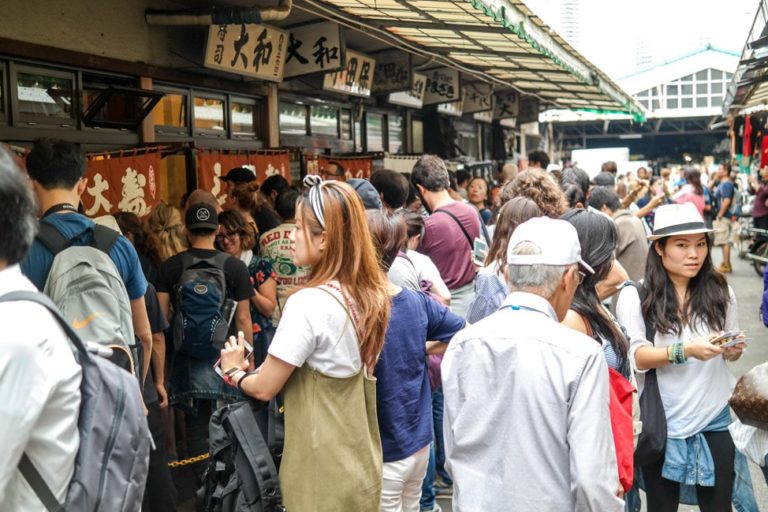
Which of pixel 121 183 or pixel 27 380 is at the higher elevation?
pixel 121 183

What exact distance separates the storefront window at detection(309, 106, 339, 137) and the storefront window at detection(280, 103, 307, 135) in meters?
0.23

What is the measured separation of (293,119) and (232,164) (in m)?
3.05

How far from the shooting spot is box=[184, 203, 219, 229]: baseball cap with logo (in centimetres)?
548

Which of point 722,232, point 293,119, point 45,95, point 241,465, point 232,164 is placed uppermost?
point 293,119

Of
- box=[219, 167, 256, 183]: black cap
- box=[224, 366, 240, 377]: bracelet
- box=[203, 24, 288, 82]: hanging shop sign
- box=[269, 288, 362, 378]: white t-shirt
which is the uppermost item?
box=[203, 24, 288, 82]: hanging shop sign

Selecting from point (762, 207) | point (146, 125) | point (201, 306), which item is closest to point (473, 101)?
point (762, 207)

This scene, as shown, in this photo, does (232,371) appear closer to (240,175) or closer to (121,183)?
(121,183)

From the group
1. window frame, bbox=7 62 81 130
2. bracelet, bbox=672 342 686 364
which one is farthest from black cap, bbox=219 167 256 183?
bracelet, bbox=672 342 686 364

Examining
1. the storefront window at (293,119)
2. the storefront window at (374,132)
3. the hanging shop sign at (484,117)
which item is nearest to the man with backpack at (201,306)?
the storefront window at (293,119)

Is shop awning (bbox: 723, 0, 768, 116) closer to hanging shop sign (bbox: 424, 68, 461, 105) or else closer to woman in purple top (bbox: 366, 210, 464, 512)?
hanging shop sign (bbox: 424, 68, 461, 105)

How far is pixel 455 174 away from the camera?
13.7 meters

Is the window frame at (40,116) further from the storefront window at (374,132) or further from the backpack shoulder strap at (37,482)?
the storefront window at (374,132)

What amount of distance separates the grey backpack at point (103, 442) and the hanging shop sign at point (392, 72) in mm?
10490

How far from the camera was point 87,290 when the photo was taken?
12.6 ft
